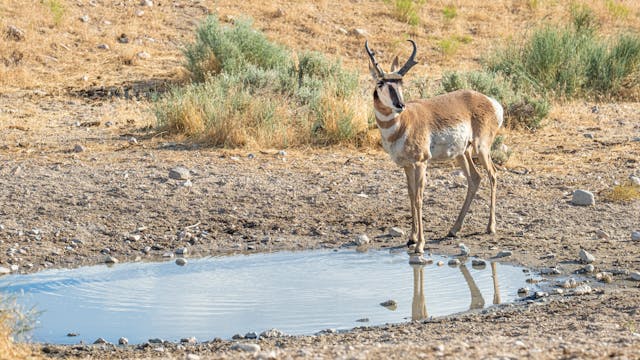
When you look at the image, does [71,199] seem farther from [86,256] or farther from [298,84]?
[298,84]

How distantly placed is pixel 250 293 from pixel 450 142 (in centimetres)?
256

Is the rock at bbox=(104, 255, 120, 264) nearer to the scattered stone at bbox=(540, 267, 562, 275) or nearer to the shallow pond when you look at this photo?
the shallow pond

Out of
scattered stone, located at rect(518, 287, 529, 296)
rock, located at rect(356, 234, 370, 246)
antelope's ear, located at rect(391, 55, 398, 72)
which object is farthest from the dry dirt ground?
antelope's ear, located at rect(391, 55, 398, 72)

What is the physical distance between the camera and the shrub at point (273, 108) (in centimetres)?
1338

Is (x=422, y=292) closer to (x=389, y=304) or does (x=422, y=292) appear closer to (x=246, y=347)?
(x=389, y=304)

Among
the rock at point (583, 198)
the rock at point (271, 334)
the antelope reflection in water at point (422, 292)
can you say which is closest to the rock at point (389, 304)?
the antelope reflection in water at point (422, 292)

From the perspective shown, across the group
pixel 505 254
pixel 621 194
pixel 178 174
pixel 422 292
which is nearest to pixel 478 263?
pixel 505 254

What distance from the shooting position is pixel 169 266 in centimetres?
944

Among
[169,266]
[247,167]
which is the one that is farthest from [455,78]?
[169,266]

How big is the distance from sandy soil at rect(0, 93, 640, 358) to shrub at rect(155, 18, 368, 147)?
373 mm

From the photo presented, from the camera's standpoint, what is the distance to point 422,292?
28.5ft

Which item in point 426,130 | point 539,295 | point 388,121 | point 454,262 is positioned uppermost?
point 388,121

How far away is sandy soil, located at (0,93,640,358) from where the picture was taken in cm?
705

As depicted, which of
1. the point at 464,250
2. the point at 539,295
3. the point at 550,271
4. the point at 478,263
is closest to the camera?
the point at 539,295
